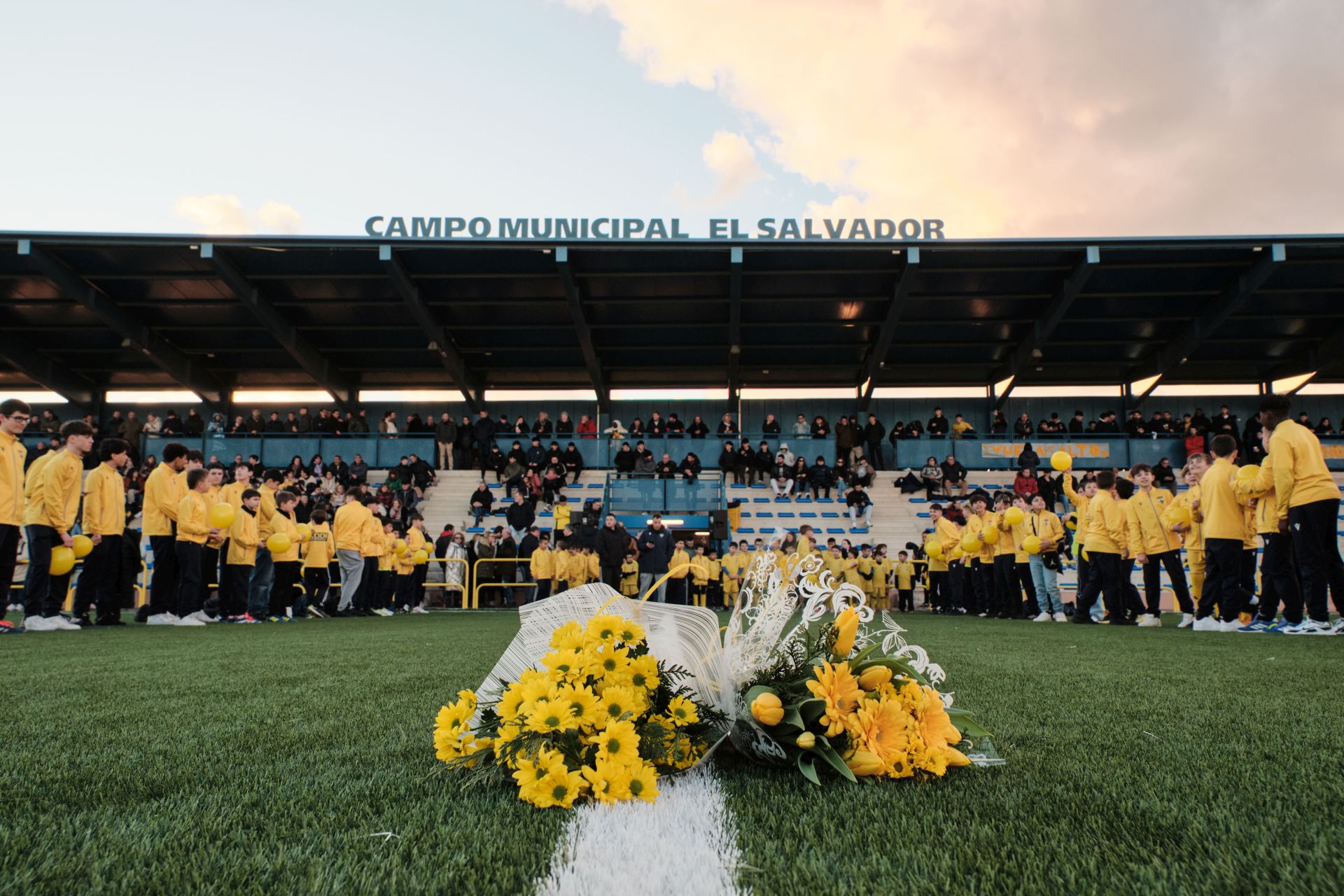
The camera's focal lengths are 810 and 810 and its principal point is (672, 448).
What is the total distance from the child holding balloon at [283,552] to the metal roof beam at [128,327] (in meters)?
14.6

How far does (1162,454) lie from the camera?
75.0 ft

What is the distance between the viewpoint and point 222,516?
9.11 m

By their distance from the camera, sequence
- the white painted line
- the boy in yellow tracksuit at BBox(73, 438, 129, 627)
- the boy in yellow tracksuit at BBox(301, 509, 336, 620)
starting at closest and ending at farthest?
the white painted line, the boy in yellow tracksuit at BBox(73, 438, 129, 627), the boy in yellow tracksuit at BBox(301, 509, 336, 620)

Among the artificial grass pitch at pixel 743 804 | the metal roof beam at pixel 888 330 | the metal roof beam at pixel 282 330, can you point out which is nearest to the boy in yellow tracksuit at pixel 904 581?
the metal roof beam at pixel 888 330

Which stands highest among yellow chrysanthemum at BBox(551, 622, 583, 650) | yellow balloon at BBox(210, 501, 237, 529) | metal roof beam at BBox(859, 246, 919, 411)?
metal roof beam at BBox(859, 246, 919, 411)

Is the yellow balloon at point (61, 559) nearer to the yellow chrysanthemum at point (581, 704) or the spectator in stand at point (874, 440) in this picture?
the yellow chrysanthemum at point (581, 704)

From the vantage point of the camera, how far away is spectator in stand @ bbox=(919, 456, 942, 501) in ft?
74.4

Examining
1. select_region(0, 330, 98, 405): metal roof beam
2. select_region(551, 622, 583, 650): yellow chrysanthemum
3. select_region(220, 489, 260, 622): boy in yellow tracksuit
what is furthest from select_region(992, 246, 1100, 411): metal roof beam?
select_region(0, 330, 98, 405): metal roof beam

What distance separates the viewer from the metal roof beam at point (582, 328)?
2128cm

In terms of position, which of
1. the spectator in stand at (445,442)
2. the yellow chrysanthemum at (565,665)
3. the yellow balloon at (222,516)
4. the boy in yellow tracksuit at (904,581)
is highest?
the spectator in stand at (445,442)

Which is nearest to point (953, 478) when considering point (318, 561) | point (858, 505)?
point (858, 505)

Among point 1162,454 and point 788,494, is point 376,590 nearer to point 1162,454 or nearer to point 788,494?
point 788,494

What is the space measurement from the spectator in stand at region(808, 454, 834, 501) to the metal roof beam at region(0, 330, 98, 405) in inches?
957

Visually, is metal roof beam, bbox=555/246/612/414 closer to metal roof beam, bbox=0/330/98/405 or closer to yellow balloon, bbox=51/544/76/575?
yellow balloon, bbox=51/544/76/575
